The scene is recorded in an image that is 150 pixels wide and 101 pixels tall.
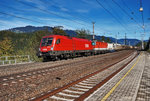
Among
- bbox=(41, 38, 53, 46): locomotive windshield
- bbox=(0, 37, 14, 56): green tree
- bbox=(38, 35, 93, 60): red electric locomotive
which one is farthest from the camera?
bbox=(0, 37, 14, 56): green tree

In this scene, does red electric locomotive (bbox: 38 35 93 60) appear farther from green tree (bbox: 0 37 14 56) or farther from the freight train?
green tree (bbox: 0 37 14 56)

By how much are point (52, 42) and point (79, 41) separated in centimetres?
941

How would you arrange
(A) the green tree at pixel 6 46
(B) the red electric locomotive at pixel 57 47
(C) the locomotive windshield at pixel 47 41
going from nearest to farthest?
(B) the red electric locomotive at pixel 57 47
(C) the locomotive windshield at pixel 47 41
(A) the green tree at pixel 6 46

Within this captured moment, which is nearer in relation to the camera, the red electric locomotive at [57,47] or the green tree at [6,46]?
the red electric locomotive at [57,47]

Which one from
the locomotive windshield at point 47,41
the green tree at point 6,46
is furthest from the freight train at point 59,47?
the green tree at point 6,46

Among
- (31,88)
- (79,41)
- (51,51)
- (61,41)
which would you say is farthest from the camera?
(79,41)

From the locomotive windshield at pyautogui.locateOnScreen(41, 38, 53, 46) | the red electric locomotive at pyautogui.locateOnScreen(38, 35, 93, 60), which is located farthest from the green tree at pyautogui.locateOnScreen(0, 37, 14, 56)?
the locomotive windshield at pyautogui.locateOnScreen(41, 38, 53, 46)

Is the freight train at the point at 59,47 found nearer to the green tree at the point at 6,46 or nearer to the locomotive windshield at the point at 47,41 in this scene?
the locomotive windshield at the point at 47,41

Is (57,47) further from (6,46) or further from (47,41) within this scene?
(6,46)

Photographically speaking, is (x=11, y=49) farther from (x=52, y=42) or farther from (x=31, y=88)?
(x=31, y=88)

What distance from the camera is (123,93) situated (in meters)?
5.76

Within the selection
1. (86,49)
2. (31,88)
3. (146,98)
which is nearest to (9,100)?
(31,88)

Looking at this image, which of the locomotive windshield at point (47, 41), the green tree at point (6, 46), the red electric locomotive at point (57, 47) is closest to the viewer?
the red electric locomotive at point (57, 47)

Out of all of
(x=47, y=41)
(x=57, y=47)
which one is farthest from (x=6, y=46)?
(x=57, y=47)
